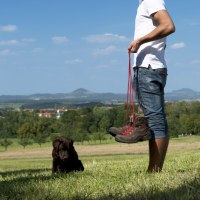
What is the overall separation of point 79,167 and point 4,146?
87300 millimetres

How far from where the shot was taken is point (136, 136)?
553 centimetres

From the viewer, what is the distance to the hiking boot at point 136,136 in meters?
5.53

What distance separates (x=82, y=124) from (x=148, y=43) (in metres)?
102

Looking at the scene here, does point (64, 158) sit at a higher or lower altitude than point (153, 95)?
lower

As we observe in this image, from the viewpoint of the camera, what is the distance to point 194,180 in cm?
464

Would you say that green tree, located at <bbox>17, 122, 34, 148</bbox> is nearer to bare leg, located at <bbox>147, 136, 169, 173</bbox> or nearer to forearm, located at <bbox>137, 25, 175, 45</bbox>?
bare leg, located at <bbox>147, 136, 169, 173</bbox>

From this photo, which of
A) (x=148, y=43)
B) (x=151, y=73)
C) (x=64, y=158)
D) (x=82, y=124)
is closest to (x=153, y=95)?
(x=151, y=73)

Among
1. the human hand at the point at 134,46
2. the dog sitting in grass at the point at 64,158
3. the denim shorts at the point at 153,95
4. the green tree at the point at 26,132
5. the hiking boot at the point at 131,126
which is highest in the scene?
the human hand at the point at 134,46

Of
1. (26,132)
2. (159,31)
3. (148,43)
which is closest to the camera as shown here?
(159,31)

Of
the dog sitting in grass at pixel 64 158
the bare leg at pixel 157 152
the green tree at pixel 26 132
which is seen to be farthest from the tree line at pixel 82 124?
the bare leg at pixel 157 152

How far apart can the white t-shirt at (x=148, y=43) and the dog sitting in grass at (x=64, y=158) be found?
124 inches

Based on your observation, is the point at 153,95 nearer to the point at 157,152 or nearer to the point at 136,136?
the point at 136,136

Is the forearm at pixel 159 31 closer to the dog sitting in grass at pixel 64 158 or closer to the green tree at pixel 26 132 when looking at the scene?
the dog sitting in grass at pixel 64 158

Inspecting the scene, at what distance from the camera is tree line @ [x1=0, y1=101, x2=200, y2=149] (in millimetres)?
93375
